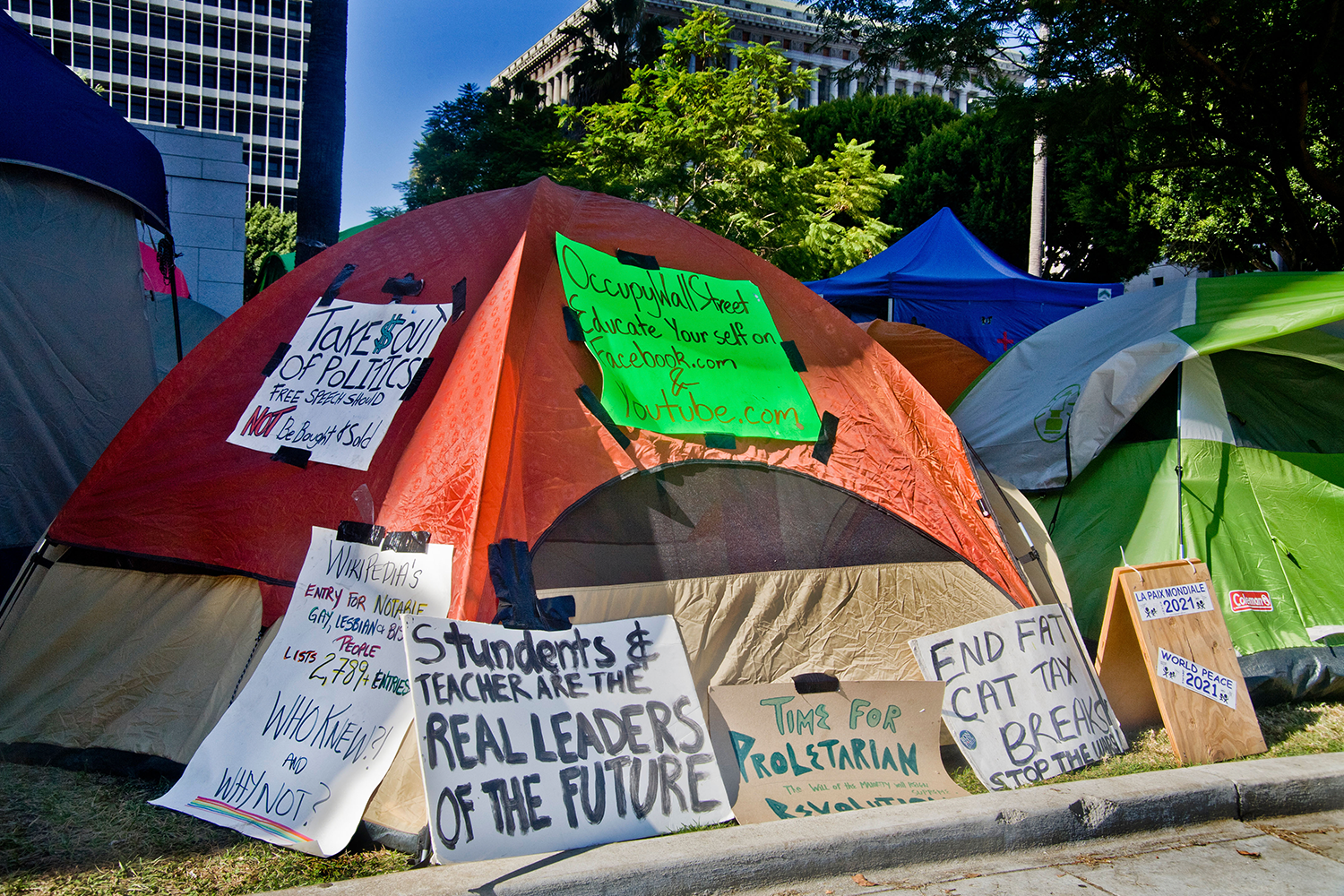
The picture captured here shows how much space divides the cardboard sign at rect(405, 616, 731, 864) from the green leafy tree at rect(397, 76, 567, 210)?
609 inches

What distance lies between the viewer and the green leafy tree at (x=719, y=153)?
14969 mm

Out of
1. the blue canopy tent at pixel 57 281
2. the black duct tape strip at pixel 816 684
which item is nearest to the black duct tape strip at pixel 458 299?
the black duct tape strip at pixel 816 684

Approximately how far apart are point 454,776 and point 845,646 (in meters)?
1.54

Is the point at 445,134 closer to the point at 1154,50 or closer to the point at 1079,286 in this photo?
the point at 1079,286

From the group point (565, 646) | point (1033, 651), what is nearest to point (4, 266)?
point (565, 646)

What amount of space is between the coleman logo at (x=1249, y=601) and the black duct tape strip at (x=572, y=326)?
314 centimetres

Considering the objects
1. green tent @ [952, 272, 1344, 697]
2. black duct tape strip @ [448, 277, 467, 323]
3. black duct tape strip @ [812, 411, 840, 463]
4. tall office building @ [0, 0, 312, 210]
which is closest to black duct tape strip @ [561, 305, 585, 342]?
black duct tape strip @ [448, 277, 467, 323]

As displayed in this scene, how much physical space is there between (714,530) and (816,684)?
2.16ft

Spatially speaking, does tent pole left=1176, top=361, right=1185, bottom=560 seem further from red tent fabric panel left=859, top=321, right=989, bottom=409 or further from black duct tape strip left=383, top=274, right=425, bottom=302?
black duct tape strip left=383, top=274, right=425, bottom=302

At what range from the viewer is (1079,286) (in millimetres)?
11812

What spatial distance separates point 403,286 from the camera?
3.88 meters

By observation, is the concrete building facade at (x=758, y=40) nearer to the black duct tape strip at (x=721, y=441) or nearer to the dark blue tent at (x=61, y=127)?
the dark blue tent at (x=61, y=127)

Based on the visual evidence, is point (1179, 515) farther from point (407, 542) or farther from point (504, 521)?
point (407, 542)

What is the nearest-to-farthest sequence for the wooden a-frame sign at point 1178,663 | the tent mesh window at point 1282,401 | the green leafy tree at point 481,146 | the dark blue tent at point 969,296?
the wooden a-frame sign at point 1178,663, the tent mesh window at point 1282,401, the dark blue tent at point 969,296, the green leafy tree at point 481,146
